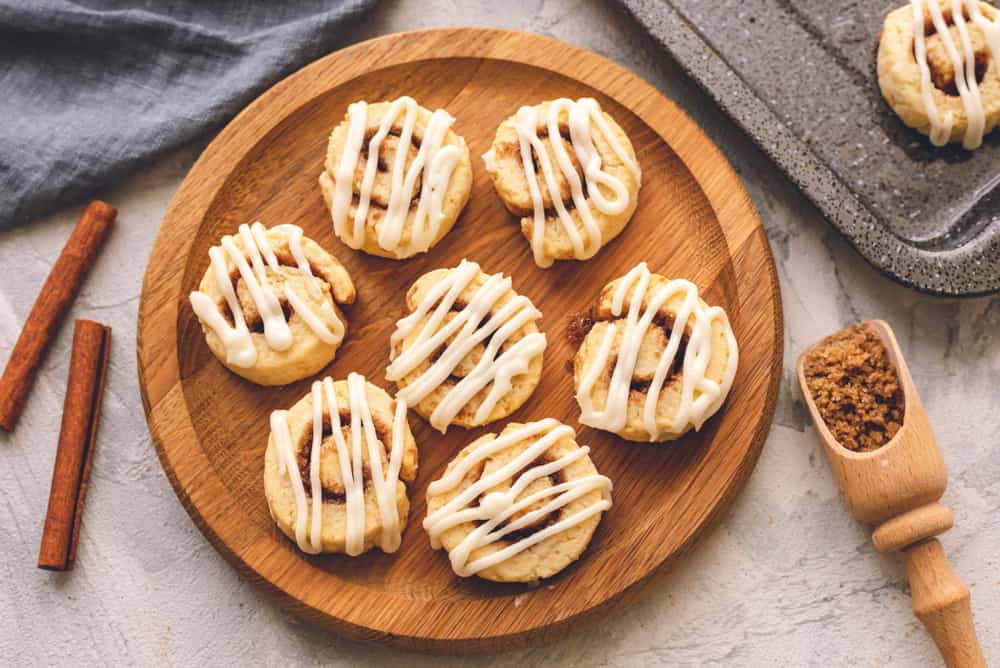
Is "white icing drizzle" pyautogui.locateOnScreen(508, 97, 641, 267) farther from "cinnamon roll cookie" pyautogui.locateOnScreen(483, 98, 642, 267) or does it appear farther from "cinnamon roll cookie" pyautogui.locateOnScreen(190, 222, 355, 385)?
"cinnamon roll cookie" pyautogui.locateOnScreen(190, 222, 355, 385)

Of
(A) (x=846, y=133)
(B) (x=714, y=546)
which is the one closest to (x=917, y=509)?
(B) (x=714, y=546)

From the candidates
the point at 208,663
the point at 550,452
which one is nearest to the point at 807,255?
the point at 550,452

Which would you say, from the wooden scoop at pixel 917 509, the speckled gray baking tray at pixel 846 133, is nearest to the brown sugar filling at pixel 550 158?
the speckled gray baking tray at pixel 846 133

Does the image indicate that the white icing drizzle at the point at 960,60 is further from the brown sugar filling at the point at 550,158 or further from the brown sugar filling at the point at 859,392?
the brown sugar filling at the point at 550,158

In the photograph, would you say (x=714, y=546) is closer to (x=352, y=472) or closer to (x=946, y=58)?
(x=352, y=472)

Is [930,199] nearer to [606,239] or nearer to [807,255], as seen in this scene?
[807,255]

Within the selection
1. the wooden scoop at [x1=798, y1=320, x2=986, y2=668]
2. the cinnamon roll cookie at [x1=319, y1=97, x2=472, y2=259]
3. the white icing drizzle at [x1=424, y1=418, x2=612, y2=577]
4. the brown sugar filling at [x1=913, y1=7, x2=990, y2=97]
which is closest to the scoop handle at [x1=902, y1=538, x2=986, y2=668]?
A: the wooden scoop at [x1=798, y1=320, x2=986, y2=668]
